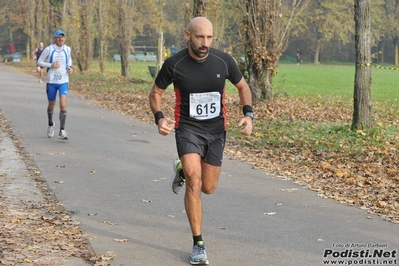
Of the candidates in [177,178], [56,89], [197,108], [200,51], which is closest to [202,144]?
[197,108]

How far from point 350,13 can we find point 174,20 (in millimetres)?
19064

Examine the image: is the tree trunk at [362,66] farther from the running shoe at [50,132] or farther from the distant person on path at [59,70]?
the running shoe at [50,132]

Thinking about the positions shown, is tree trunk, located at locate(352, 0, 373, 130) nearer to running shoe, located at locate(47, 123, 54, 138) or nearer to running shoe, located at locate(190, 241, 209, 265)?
running shoe, located at locate(47, 123, 54, 138)

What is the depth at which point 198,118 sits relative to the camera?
6992mm

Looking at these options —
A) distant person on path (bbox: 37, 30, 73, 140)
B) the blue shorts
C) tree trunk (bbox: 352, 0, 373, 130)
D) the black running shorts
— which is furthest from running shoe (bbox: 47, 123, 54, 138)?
the black running shorts

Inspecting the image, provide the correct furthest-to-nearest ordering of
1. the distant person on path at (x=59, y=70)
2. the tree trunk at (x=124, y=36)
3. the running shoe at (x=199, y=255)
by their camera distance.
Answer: the tree trunk at (x=124, y=36) < the distant person on path at (x=59, y=70) < the running shoe at (x=199, y=255)

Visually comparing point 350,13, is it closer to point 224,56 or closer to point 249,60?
point 249,60

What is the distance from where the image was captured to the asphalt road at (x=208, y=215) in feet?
22.5

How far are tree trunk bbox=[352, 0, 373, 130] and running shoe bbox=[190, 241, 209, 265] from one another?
9.22 meters

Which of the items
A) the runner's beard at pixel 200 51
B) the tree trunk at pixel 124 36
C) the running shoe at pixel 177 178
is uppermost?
the tree trunk at pixel 124 36

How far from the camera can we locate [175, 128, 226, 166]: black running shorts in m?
6.88

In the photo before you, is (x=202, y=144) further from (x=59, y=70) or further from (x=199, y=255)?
(x=59, y=70)

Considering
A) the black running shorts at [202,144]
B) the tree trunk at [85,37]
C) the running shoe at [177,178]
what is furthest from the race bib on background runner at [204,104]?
the tree trunk at [85,37]

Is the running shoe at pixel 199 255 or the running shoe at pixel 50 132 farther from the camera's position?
the running shoe at pixel 50 132
